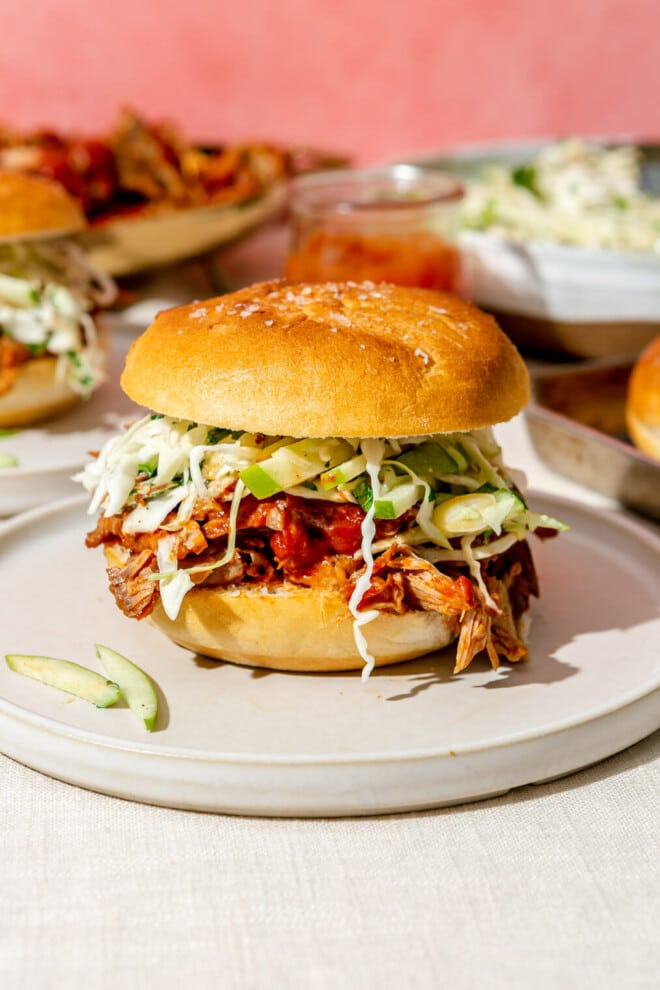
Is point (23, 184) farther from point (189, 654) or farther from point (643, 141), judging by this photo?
point (643, 141)

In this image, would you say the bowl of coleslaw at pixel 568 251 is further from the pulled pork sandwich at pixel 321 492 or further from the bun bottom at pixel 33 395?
the pulled pork sandwich at pixel 321 492

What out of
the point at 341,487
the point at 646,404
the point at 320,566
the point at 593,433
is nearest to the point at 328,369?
the point at 341,487

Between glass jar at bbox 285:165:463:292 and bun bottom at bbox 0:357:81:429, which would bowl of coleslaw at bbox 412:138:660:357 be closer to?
glass jar at bbox 285:165:463:292

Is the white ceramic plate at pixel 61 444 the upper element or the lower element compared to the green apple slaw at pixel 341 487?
lower

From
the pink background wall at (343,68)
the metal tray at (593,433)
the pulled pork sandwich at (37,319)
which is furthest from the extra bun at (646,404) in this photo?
the pink background wall at (343,68)

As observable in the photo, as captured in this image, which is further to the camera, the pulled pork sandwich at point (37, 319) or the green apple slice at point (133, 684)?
the pulled pork sandwich at point (37, 319)

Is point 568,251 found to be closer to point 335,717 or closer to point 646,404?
point 646,404

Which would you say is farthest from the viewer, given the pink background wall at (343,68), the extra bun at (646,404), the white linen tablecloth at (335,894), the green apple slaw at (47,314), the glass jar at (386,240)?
the pink background wall at (343,68)
